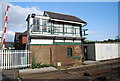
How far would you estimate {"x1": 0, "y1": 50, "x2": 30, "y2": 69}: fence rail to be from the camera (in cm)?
1236

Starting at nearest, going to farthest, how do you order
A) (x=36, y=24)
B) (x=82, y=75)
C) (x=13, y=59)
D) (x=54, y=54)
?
1. (x=82, y=75)
2. (x=13, y=59)
3. (x=54, y=54)
4. (x=36, y=24)

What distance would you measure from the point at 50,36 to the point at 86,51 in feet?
32.8

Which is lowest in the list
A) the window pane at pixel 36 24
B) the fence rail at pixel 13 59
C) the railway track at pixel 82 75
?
the railway track at pixel 82 75

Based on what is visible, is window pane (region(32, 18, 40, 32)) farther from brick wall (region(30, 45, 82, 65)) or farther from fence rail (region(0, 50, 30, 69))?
fence rail (region(0, 50, 30, 69))

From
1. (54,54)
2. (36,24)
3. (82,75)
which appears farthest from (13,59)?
(82,75)

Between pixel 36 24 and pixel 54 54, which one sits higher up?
pixel 36 24

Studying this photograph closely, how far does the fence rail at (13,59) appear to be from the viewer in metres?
12.4

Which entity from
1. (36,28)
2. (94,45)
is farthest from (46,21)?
(94,45)

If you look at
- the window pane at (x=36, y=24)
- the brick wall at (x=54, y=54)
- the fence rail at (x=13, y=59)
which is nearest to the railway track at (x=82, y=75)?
the fence rail at (x=13, y=59)

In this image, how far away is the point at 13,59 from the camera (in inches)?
505

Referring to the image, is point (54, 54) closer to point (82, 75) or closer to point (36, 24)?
point (36, 24)

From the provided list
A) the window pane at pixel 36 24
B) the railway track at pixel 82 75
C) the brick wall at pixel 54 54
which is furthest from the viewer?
the window pane at pixel 36 24

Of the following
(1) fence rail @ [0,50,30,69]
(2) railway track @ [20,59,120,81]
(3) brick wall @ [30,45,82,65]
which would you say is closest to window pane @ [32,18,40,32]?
(3) brick wall @ [30,45,82,65]

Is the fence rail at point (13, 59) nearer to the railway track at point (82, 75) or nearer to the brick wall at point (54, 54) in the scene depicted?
the brick wall at point (54, 54)
